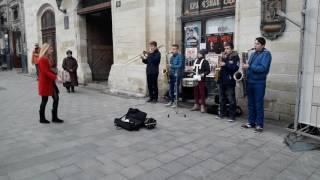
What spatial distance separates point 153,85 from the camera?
867cm

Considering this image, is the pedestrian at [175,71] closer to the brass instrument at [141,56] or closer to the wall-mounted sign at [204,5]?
the brass instrument at [141,56]

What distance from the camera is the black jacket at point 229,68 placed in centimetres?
633

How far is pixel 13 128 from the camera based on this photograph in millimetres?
6246

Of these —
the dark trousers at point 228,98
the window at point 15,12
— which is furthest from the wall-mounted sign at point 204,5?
the window at point 15,12

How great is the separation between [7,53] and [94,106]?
18351 mm

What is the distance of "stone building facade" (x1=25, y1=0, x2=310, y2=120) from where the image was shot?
6.16 meters

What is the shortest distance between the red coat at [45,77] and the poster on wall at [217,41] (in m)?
4.00

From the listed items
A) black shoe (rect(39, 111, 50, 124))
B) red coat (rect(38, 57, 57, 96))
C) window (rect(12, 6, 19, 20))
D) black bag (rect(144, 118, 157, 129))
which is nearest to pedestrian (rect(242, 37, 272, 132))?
black bag (rect(144, 118, 157, 129))

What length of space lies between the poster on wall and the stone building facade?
0.11 m

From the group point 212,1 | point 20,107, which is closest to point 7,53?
point 20,107

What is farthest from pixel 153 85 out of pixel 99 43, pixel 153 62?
pixel 99 43

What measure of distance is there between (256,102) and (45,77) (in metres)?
4.21

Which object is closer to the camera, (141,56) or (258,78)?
(258,78)

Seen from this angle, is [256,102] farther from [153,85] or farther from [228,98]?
[153,85]
